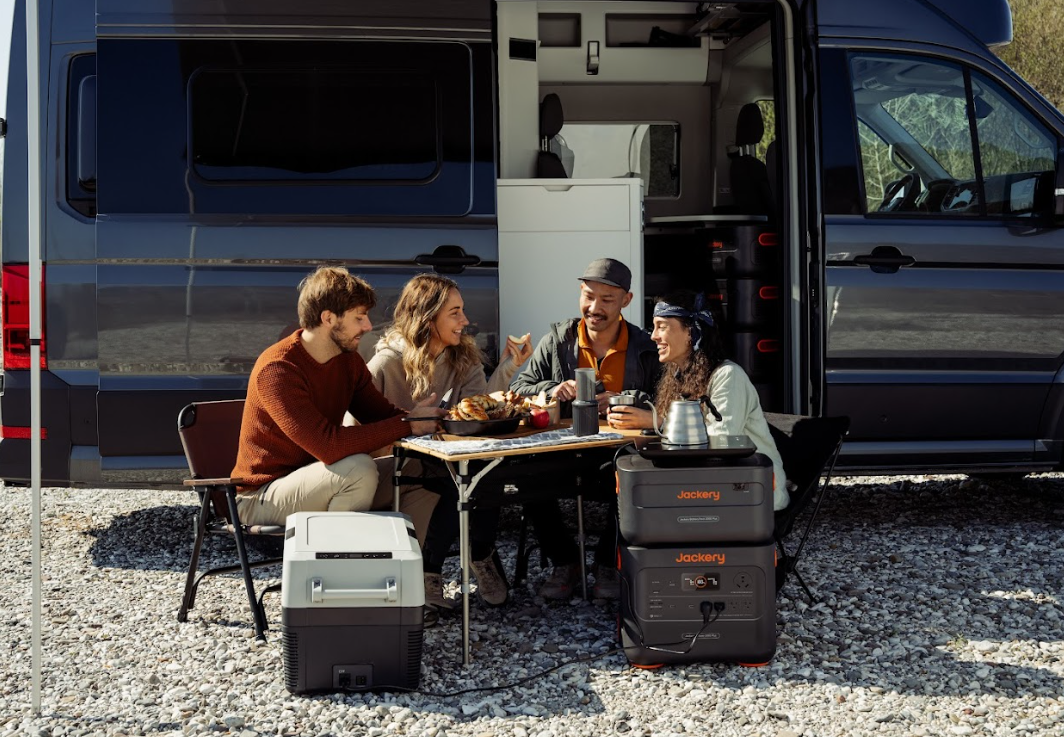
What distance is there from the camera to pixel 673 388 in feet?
13.7

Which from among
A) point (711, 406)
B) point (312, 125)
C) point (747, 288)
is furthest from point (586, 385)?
point (747, 288)

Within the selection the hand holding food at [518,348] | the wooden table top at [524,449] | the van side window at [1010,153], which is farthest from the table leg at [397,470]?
the van side window at [1010,153]

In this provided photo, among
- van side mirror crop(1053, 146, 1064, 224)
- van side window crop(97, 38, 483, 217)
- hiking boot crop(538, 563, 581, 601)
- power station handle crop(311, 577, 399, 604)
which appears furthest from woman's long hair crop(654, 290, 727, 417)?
van side mirror crop(1053, 146, 1064, 224)

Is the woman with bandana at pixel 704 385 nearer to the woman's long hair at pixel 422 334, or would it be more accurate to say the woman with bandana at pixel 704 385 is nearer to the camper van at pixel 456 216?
the woman's long hair at pixel 422 334

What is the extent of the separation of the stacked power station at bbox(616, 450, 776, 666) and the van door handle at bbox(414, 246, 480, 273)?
4.88 feet

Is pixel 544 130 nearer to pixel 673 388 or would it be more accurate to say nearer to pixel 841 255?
pixel 841 255

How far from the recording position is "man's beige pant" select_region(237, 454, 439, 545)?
12.7 ft

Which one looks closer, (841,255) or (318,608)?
(318,608)

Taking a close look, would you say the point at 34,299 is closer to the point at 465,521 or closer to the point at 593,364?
the point at 465,521

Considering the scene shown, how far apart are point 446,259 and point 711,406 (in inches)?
51.2

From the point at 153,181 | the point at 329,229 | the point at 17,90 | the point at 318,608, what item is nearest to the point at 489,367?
the point at 329,229

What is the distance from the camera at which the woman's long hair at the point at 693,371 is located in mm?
4109

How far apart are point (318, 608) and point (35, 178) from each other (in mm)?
1315

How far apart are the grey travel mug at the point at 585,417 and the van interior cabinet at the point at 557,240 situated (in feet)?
4.38
